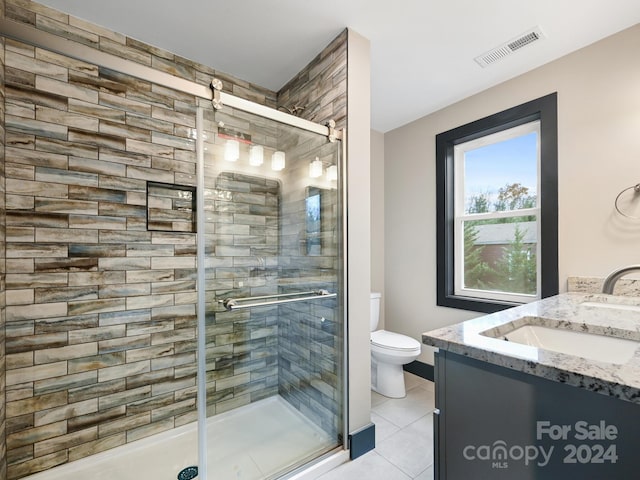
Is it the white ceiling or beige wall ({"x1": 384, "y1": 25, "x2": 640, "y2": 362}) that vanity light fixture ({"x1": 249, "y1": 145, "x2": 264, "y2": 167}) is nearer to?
the white ceiling

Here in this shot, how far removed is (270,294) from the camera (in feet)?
5.96

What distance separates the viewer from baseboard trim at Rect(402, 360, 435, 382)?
2.61 metres

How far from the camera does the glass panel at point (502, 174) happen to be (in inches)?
86.9

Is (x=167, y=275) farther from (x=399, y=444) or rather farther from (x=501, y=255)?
(x=501, y=255)

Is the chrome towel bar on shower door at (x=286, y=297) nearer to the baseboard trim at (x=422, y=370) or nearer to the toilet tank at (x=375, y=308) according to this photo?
the toilet tank at (x=375, y=308)

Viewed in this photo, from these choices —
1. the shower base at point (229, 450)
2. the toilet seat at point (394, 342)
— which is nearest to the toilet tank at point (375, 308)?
the toilet seat at point (394, 342)

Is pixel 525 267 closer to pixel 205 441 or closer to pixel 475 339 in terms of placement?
pixel 475 339

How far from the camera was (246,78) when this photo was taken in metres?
2.22

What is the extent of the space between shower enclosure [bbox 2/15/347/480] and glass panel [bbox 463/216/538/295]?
1471 mm

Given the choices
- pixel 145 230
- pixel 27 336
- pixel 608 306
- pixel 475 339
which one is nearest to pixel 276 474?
pixel 475 339

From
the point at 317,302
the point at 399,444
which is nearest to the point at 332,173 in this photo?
the point at 317,302

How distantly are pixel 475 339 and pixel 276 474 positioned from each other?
1.36 meters

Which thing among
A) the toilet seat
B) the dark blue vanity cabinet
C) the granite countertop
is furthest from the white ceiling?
the toilet seat

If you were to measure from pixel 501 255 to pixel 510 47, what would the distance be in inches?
59.4
